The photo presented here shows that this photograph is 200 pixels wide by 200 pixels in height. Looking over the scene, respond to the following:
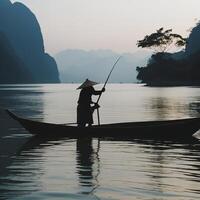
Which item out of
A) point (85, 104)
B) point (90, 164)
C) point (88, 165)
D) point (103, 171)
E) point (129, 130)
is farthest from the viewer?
point (85, 104)

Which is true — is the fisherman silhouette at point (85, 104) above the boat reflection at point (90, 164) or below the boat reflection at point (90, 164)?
above

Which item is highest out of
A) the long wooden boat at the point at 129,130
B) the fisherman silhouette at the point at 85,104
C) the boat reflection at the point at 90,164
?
the fisherman silhouette at the point at 85,104

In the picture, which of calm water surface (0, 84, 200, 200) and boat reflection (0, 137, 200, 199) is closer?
calm water surface (0, 84, 200, 200)

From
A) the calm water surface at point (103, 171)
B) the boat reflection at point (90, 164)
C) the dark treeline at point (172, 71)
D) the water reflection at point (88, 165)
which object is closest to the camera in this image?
the calm water surface at point (103, 171)

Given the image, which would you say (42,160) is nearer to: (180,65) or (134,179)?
(134,179)

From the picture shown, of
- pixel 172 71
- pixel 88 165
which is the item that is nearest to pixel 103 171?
pixel 88 165

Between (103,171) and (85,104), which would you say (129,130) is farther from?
(103,171)

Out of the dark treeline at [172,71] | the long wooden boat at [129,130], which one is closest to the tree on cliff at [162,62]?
the dark treeline at [172,71]

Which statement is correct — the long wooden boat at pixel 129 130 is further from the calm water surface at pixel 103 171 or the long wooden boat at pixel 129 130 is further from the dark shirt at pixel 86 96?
the calm water surface at pixel 103 171

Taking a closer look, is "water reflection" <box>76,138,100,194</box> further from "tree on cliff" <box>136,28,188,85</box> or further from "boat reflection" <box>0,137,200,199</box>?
"tree on cliff" <box>136,28,188,85</box>

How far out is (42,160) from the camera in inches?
579

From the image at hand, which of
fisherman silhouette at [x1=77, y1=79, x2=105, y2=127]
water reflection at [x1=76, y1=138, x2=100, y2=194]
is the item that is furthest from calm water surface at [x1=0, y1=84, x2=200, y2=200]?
fisherman silhouette at [x1=77, y1=79, x2=105, y2=127]

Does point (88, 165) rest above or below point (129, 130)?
below

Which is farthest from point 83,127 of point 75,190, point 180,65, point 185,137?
point 180,65
